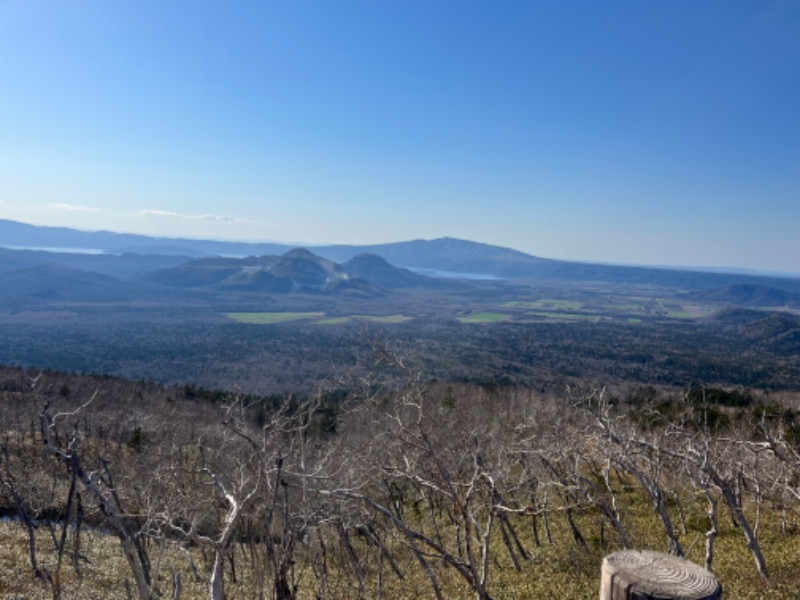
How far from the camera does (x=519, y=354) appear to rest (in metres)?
106

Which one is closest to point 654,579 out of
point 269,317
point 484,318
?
point 484,318

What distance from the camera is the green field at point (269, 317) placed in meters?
160

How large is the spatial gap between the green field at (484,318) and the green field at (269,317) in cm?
5038

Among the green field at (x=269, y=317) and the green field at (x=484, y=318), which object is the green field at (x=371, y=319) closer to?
the green field at (x=269, y=317)

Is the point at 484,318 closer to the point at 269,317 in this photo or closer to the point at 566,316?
the point at 566,316

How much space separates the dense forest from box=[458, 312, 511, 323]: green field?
124m

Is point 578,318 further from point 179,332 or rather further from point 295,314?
point 179,332

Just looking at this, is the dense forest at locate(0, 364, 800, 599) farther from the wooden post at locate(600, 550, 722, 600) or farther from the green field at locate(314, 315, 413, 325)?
the green field at locate(314, 315, 413, 325)

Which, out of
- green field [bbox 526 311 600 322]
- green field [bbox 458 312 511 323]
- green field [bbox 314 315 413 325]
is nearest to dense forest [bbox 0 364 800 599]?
green field [bbox 314 315 413 325]

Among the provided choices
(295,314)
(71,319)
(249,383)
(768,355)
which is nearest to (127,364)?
(249,383)

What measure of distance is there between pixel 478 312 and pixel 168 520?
600ft

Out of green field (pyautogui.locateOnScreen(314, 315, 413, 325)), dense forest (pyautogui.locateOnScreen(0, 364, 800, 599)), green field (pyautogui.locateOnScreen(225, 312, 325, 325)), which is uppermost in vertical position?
dense forest (pyautogui.locateOnScreen(0, 364, 800, 599))

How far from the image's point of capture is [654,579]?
2305mm

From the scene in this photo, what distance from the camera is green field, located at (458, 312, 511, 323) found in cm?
16162
